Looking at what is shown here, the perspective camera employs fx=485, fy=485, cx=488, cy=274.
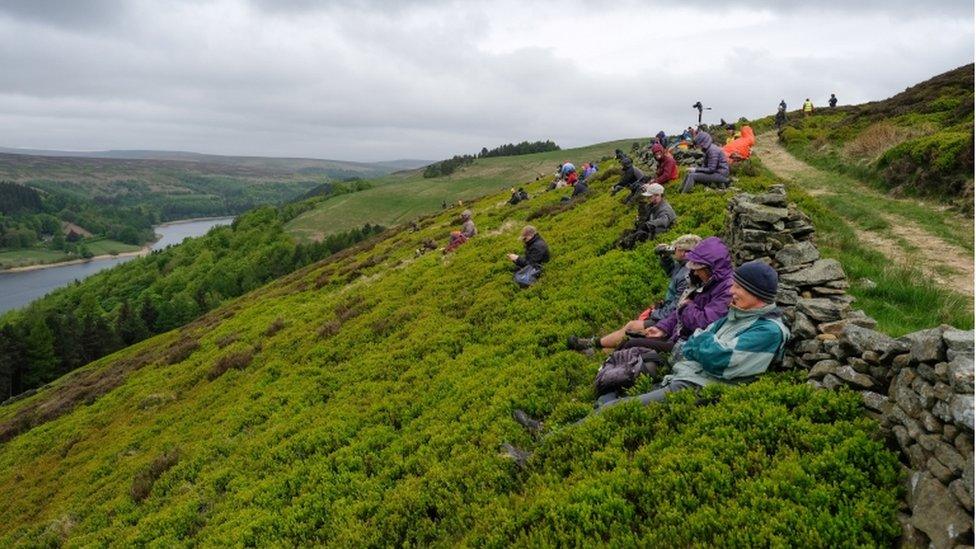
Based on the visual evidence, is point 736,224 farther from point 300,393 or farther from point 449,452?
point 300,393

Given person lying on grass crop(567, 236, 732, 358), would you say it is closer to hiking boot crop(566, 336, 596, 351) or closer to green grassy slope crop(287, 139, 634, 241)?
hiking boot crop(566, 336, 596, 351)

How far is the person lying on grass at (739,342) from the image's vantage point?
7.13 m

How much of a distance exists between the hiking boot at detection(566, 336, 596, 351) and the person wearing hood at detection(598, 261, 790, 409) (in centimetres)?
373

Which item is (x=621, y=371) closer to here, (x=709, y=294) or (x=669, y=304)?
(x=709, y=294)

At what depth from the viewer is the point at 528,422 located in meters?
10.1

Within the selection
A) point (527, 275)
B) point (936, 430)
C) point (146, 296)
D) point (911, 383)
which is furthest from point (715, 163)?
point (146, 296)

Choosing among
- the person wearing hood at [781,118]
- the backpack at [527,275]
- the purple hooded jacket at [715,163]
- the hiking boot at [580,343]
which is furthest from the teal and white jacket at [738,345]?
the person wearing hood at [781,118]

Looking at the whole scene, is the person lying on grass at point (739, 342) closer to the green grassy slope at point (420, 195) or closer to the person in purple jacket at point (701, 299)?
the person in purple jacket at point (701, 299)

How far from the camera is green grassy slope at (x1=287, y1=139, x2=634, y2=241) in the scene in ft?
481

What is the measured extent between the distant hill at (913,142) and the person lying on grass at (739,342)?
15.3 m

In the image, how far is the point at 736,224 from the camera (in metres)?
13.7

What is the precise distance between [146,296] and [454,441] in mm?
130051

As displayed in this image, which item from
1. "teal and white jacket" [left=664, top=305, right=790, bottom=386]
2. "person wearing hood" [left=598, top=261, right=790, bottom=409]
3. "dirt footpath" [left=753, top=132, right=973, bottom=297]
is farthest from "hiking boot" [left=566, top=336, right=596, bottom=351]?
"dirt footpath" [left=753, top=132, right=973, bottom=297]

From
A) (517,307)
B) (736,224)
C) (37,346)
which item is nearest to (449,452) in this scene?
(517,307)
